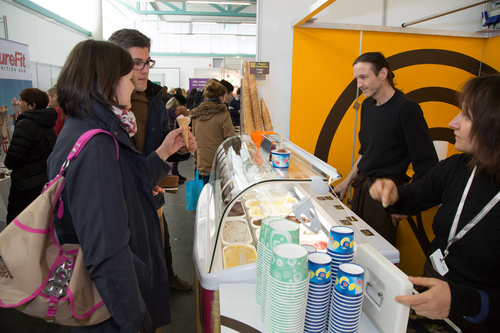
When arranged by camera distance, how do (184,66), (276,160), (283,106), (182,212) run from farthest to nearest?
1. (184,66)
2. (182,212)
3. (283,106)
4. (276,160)

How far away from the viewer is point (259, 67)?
388 cm

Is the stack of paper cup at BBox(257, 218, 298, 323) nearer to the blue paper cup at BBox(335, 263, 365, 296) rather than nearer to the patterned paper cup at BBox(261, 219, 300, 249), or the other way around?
the patterned paper cup at BBox(261, 219, 300, 249)

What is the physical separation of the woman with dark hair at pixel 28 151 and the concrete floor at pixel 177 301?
53cm

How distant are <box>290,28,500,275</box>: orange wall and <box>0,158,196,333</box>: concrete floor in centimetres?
217

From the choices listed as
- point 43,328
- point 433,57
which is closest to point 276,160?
point 43,328

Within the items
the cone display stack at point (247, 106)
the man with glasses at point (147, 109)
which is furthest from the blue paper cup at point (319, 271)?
the cone display stack at point (247, 106)

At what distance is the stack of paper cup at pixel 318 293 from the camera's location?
3.77 feet

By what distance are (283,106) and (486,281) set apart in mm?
3030

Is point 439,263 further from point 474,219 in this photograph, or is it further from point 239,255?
point 239,255

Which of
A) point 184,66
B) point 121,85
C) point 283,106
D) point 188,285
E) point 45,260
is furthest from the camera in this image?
point 184,66

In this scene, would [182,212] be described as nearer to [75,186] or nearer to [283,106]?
[283,106]

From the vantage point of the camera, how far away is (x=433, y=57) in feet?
13.7

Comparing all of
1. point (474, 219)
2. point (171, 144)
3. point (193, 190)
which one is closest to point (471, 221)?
point (474, 219)

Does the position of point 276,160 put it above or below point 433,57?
below
